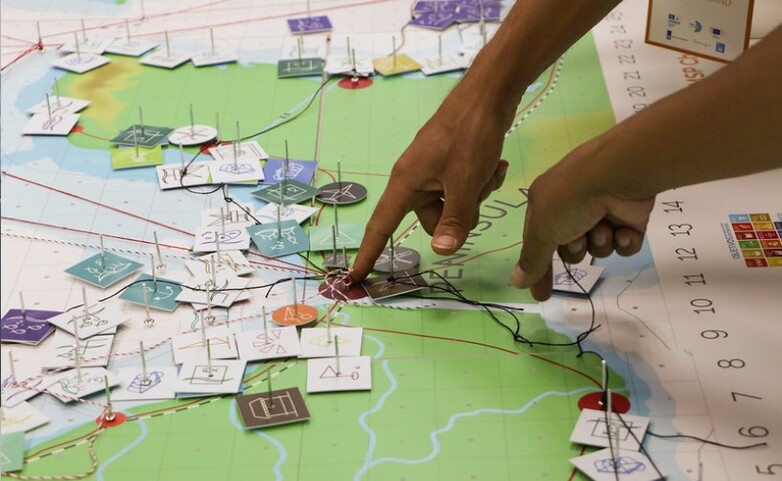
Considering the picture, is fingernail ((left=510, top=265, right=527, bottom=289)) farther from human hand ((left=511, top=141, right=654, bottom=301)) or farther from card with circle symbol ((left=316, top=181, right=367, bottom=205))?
card with circle symbol ((left=316, top=181, right=367, bottom=205))

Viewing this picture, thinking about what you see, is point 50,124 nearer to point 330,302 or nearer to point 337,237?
point 337,237

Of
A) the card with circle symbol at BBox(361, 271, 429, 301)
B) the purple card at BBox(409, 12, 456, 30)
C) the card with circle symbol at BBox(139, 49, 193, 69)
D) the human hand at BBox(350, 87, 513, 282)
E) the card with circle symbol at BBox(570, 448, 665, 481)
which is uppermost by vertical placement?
the human hand at BBox(350, 87, 513, 282)

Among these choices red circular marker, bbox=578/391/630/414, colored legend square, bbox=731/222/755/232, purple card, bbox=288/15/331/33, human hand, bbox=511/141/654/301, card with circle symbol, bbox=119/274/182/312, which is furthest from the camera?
purple card, bbox=288/15/331/33

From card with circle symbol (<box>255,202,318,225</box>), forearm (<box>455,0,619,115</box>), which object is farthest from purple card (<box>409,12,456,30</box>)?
forearm (<box>455,0,619,115</box>)

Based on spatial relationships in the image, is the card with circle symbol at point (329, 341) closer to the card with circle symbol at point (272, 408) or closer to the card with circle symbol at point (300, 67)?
the card with circle symbol at point (272, 408)

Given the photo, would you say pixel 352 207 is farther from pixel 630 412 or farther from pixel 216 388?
pixel 630 412

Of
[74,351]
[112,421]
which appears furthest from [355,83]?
[112,421]

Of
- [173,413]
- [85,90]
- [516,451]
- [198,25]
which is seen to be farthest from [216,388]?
[198,25]
